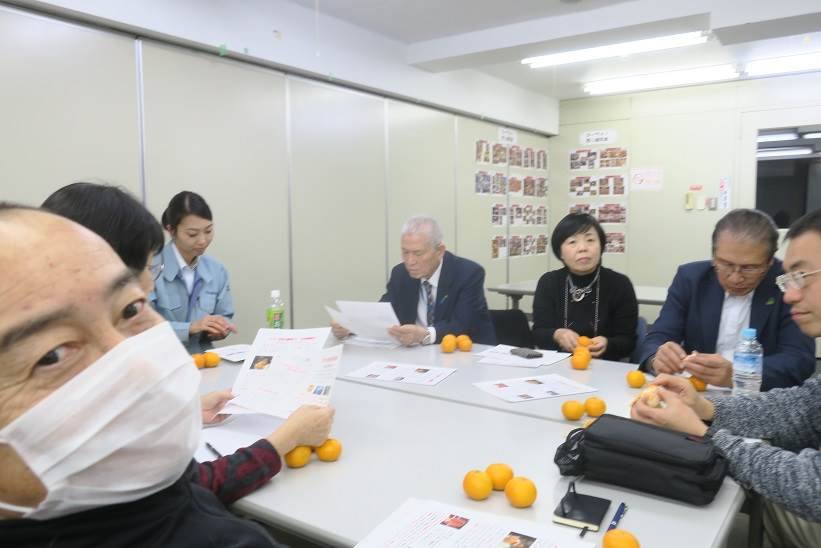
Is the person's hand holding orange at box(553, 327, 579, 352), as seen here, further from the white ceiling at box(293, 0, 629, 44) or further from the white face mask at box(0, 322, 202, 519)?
the white ceiling at box(293, 0, 629, 44)

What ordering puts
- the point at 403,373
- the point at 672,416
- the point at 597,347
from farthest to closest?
the point at 597,347 → the point at 403,373 → the point at 672,416

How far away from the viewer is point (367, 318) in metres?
2.58

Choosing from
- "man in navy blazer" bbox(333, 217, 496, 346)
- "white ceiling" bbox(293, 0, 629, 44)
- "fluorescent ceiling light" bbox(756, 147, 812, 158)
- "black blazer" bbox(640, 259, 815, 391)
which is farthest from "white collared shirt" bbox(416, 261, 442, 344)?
"fluorescent ceiling light" bbox(756, 147, 812, 158)

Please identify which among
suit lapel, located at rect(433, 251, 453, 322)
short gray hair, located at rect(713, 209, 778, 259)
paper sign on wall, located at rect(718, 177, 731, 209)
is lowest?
suit lapel, located at rect(433, 251, 453, 322)

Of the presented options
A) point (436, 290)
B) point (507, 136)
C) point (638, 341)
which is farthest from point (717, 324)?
point (507, 136)

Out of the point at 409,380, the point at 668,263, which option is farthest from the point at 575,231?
the point at 668,263

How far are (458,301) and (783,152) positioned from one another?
15.7 ft

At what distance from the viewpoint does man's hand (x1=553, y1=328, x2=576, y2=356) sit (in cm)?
256

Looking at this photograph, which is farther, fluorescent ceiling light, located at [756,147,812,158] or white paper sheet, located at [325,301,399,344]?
fluorescent ceiling light, located at [756,147,812,158]

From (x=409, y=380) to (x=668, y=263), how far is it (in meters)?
5.26

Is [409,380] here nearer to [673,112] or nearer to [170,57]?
[170,57]

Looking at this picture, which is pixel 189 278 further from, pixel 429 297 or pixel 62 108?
pixel 429 297

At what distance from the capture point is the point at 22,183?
2545 millimetres

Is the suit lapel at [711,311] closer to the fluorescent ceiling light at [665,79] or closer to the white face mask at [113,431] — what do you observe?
the white face mask at [113,431]
